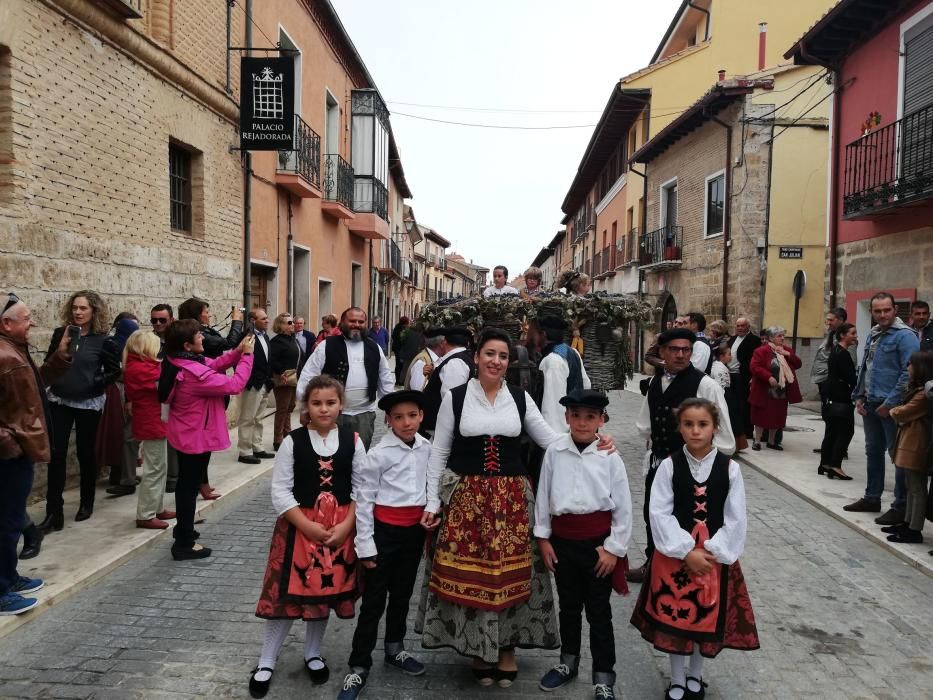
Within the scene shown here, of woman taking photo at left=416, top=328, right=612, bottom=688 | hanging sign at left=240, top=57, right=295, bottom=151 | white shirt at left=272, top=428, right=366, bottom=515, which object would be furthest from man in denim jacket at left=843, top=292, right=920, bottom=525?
hanging sign at left=240, top=57, right=295, bottom=151

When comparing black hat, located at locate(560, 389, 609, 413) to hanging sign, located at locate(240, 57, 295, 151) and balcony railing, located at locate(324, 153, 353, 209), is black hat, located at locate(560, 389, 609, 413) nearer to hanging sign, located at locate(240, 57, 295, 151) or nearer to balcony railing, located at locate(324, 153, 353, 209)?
hanging sign, located at locate(240, 57, 295, 151)

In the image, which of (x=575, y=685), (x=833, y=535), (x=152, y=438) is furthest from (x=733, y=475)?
(x=152, y=438)

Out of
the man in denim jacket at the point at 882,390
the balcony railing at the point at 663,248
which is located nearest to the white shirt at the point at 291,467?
the man in denim jacket at the point at 882,390

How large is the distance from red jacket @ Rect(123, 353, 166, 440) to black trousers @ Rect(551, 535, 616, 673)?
3731 millimetres

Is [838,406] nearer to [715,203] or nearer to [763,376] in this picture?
[763,376]

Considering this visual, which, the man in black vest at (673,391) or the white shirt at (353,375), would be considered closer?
the man in black vest at (673,391)

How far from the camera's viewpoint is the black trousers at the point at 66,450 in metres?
5.71

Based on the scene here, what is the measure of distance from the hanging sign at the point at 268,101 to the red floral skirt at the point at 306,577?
28.4 ft

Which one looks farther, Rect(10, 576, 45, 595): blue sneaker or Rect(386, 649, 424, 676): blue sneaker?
Rect(10, 576, 45, 595): blue sneaker

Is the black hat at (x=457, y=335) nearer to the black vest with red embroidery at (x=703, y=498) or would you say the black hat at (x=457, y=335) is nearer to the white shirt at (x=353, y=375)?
the white shirt at (x=353, y=375)

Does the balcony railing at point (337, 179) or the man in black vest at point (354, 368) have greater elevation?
the balcony railing at point (337, 179)

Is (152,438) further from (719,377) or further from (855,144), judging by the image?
(855,144)

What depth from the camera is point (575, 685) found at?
3.56m

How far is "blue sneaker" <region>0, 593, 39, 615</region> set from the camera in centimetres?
411
